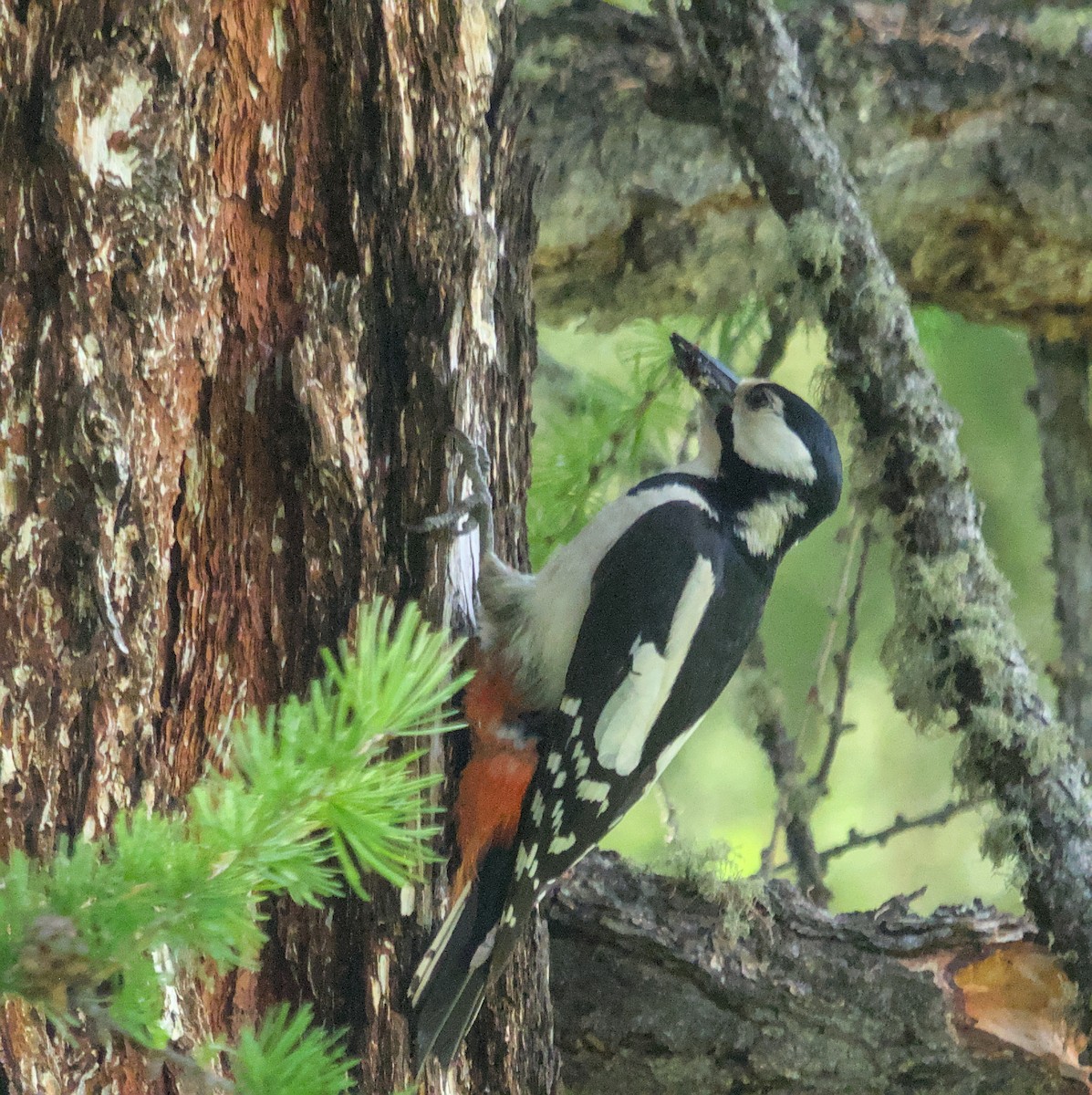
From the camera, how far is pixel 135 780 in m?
1.08

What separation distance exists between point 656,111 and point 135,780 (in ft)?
4.07

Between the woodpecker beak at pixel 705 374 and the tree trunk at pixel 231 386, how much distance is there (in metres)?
→ 0.41

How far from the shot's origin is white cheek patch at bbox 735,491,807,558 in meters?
1.73

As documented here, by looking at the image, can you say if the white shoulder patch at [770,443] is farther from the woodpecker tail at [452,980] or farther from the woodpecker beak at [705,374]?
the woodpecker tail at [452,980]

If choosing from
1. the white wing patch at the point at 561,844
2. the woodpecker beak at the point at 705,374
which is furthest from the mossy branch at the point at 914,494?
the white wing patch at the point at 561,844

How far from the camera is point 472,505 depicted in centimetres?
144

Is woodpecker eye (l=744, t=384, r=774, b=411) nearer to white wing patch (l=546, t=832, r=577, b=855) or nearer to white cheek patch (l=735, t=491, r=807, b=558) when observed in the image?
white cheek patch (l=735, t=491, r=807, b=558)

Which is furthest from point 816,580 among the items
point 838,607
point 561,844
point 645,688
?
point 561,844

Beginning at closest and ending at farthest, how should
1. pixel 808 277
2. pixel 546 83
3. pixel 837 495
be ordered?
pixel 808 277 < pixel 837 495 < pixel 546 83

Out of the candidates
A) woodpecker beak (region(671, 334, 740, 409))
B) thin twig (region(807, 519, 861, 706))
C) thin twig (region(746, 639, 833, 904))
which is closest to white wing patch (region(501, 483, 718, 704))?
woodpecker beak (region(671, 334, 740, 409))

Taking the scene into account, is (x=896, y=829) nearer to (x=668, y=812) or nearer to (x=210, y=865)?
(x=668, y=812)

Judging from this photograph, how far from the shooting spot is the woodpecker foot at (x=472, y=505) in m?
1.35

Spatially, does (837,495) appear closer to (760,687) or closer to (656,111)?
(760,687)

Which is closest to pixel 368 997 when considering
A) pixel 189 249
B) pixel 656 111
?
pixel 189 249
